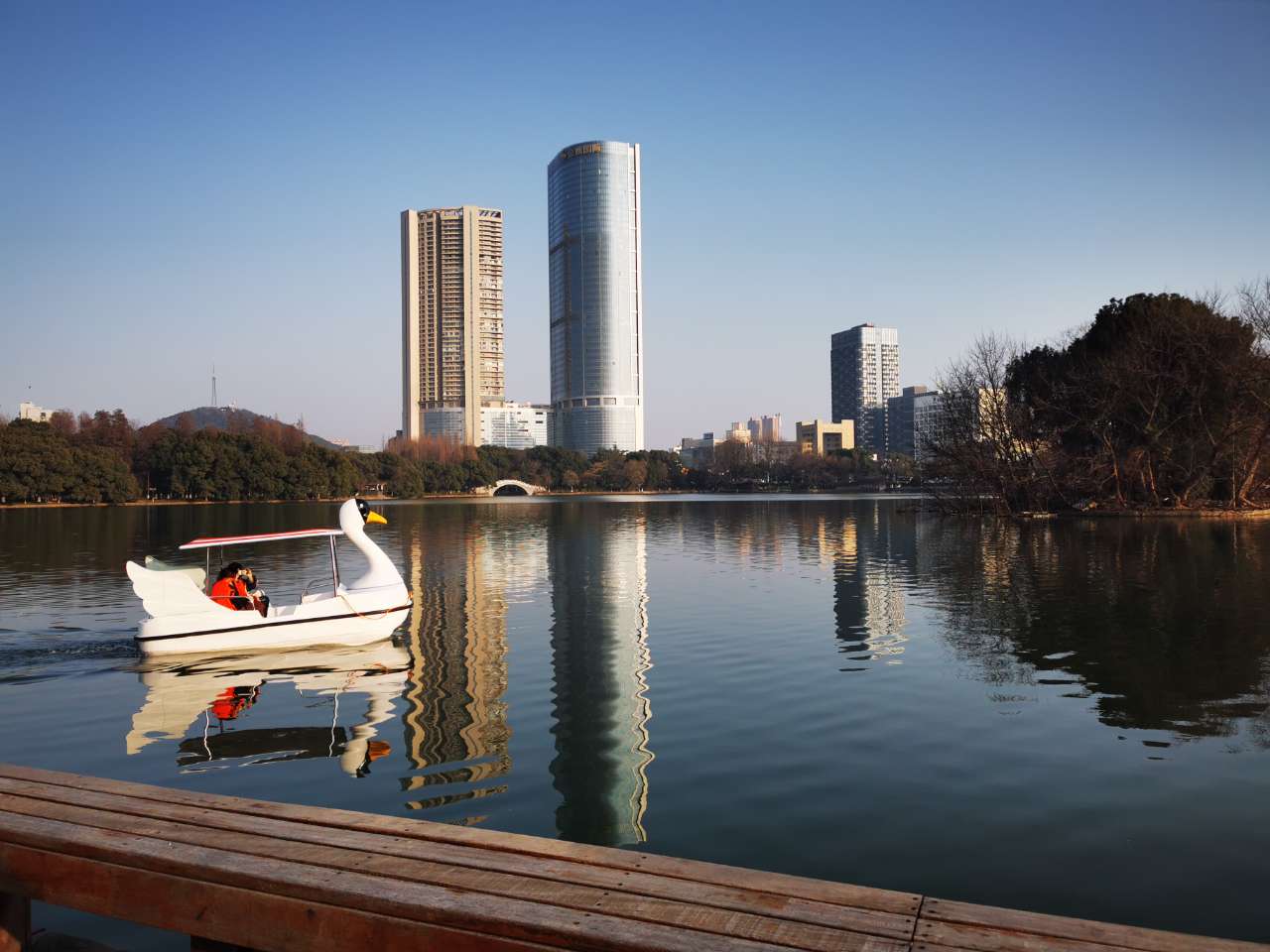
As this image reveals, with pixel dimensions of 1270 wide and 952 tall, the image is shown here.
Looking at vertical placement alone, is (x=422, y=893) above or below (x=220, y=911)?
above

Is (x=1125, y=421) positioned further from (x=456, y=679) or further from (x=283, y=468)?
(x=283, y=468)

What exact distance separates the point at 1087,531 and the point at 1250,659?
33.2 m

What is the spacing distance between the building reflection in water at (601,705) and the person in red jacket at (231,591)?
579 cm

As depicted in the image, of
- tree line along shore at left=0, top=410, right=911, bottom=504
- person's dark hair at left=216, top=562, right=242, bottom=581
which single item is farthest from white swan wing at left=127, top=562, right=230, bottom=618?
tree line along shore at left=0, top=410, right=911, bottom=504

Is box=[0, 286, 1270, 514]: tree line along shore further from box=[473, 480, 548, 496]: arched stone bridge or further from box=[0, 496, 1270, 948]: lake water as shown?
box=[473, 480, 548, 496]: arched stone bridge

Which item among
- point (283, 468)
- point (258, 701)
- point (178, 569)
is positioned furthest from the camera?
point (283, 468)

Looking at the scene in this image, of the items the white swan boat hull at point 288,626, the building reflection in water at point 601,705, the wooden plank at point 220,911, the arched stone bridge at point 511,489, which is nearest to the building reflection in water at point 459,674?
the building reflection in water at point 601,705

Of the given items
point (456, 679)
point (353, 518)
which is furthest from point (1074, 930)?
point (353, 518)

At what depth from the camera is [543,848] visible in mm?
4043

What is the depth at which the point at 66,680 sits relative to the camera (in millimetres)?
14859

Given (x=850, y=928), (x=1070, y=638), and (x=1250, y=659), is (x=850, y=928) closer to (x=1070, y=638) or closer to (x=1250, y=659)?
(x=1250, y=659)

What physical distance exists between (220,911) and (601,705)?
8889 millimetres

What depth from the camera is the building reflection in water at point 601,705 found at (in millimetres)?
8359

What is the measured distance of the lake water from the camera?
24.3ft
